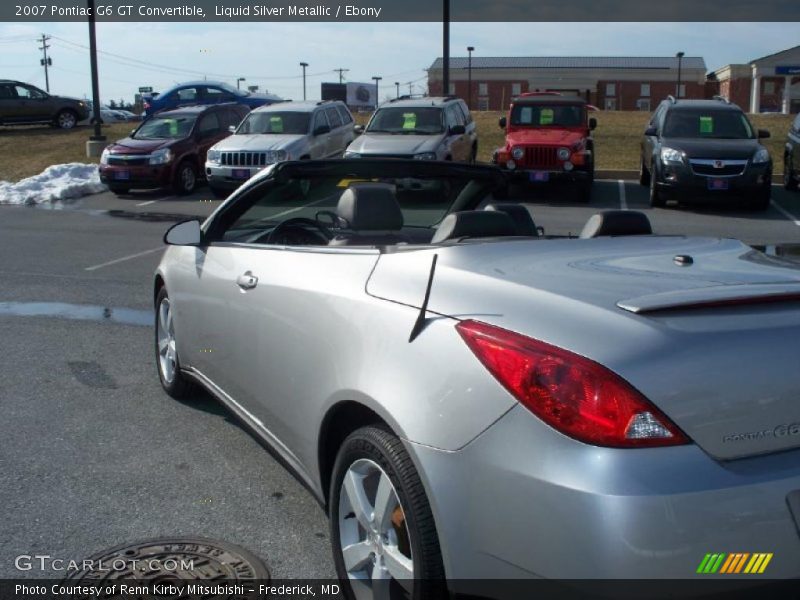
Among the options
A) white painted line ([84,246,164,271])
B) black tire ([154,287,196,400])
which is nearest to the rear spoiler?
black tire ([154,287,196,400])

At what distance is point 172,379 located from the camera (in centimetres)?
552

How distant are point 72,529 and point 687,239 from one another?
284cm

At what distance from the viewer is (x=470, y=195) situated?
499 centimetres

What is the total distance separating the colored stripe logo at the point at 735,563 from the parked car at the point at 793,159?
57.2 feet

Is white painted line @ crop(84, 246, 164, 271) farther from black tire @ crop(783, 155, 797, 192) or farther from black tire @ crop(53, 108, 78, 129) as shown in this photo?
black tire @ crop(53, 108, 78, 129)

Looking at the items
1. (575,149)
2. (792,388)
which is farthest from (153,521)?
(575,149)

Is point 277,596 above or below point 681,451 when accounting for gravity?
below

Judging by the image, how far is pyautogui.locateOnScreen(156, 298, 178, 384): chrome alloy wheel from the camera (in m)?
5.45

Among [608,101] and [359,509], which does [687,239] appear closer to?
[359,509]

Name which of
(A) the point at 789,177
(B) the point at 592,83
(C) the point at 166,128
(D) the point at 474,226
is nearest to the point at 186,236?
(D) the point at 474,226

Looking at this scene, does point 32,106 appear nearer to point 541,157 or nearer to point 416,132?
point 416,132

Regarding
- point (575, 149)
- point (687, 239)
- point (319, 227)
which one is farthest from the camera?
point (575, 149)

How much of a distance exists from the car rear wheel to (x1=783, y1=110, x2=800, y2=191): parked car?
2390cm

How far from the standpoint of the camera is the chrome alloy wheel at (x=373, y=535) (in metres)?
2.77
